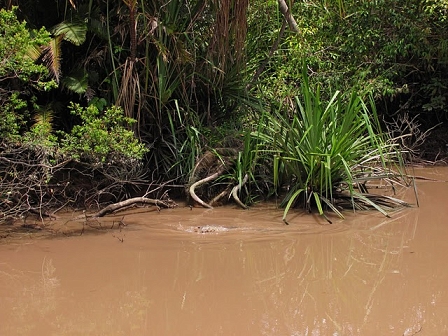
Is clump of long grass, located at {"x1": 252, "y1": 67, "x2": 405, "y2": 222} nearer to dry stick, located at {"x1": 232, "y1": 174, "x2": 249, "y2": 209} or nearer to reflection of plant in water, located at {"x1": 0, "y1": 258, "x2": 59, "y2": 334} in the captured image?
dry stick, located at {"x1": 232, "y1": 174, "x2": 249, "y2": 209}

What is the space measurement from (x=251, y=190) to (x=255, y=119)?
919 millimetres

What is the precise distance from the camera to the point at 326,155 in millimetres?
5164

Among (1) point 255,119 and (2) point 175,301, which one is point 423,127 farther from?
(2) point 175,301

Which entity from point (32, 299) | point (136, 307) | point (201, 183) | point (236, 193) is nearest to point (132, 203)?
point (201, 183)

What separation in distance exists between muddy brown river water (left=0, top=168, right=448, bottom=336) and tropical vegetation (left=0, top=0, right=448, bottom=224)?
49 cm

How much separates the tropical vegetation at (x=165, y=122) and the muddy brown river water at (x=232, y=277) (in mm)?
495

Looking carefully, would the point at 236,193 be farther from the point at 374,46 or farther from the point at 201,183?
the point at 374,46

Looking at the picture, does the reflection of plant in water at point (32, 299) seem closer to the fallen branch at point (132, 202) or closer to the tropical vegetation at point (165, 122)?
the tropical vegetation at point (165, 122)

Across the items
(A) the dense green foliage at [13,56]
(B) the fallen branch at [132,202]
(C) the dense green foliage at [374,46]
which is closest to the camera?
(A) the dense green foliage at [13,56]

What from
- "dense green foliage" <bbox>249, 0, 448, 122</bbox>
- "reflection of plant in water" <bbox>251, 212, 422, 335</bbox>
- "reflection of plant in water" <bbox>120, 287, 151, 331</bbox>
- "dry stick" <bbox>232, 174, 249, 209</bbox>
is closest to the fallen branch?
"dry stick" <bbox>232, 174, 249, 209</bbox>

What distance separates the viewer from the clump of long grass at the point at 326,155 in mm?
5285

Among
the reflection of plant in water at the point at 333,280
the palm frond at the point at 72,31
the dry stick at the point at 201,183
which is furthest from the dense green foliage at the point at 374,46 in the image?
the reflection of plant in water at the point at 333,280

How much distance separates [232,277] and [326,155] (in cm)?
191

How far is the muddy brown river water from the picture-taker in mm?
2943
